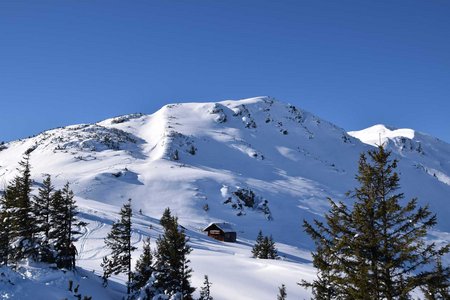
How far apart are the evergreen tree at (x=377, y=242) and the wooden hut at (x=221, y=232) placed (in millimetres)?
56846

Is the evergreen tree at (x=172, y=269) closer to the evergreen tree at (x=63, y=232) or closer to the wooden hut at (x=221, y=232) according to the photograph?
the evergreen tree at (x=63, y=232)

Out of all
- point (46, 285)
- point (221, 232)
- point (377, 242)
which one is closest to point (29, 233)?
point (46, 285)

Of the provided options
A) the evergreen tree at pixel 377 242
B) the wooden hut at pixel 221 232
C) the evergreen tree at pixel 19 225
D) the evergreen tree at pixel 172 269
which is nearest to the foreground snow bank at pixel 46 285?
the evergreen tree at pixel 19 225

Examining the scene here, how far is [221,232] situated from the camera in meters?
67.2

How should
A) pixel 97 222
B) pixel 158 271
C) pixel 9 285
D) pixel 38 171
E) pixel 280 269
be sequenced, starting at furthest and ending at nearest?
pixel 38 171 < pixel 97 222 < pixel 280 269 < pixel 158 271 < pixel 9 285

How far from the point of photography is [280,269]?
117 feet

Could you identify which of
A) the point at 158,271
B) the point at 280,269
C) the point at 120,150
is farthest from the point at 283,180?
the point at 158,271

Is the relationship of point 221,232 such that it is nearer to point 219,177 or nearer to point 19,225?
point 219,177

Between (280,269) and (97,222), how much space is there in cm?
2987

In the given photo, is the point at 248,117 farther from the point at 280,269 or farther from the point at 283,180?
the point at 280,269

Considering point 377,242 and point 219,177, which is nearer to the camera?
point 377,242

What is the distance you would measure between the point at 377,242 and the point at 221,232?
5850cm

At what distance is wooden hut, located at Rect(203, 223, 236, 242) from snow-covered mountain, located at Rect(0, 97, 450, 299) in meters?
2.05

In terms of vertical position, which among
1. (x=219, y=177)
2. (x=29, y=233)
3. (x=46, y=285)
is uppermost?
(x=219, y=177)
